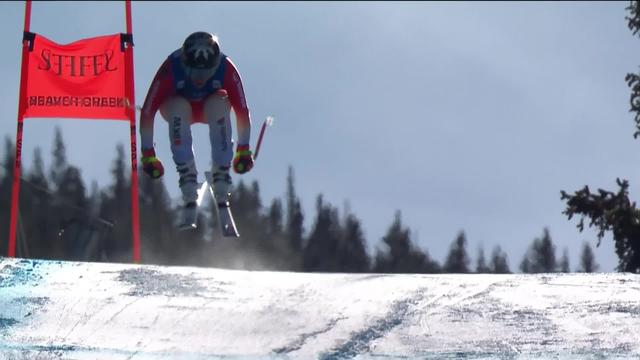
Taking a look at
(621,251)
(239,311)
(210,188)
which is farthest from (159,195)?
(239,311)

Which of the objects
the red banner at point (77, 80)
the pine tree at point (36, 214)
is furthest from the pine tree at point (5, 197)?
the red banner at point (77, 80)

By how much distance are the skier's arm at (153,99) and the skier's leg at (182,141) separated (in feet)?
0.18

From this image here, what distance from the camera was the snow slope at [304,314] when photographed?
6.06 meters

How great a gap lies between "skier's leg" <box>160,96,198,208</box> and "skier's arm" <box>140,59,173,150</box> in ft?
0.18

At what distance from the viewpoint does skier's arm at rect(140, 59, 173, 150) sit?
318 inches

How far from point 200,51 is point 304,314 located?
209 cm

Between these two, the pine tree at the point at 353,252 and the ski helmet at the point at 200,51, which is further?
the pine tree at the point at 353,252

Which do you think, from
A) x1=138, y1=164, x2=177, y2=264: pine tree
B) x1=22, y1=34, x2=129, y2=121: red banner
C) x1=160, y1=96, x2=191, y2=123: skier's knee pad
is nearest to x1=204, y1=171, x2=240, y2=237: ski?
x1=160, y1=96, x2=191, y2=123: skier's knee pad

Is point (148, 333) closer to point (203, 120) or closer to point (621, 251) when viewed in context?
point (203, 120)

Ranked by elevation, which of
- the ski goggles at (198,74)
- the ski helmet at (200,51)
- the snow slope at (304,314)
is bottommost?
the snow slope at (304,314)

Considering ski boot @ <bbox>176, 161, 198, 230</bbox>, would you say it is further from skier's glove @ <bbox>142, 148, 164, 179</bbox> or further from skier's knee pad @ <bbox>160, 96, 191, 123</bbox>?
skier's knee pad @ <bbox>160, 96, 191, 123</bbox>

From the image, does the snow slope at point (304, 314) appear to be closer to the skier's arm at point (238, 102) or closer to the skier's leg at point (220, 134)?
the skier's leg at point (220, 134)

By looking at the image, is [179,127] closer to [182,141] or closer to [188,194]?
[182,141]

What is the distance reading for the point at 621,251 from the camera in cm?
1282
